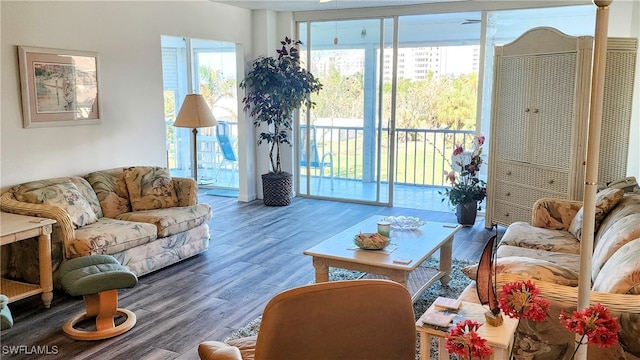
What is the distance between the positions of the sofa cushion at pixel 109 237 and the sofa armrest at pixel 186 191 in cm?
65

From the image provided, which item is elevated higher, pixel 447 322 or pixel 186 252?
pixel 447 322

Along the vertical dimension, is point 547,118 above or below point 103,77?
below

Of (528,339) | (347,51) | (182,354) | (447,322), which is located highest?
(347,51)

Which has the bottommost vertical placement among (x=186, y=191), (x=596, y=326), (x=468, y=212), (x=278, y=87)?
(x=468, y=212)

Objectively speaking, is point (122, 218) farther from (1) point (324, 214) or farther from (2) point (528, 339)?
(2) point (528, 339)

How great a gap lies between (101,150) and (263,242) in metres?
1.70

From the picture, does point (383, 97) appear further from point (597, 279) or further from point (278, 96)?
point (597, 279)

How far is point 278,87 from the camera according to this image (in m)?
6.22

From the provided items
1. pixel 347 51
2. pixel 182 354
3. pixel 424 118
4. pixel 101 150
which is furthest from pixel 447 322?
pixel 424 118

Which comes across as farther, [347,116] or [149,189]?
[347,116]

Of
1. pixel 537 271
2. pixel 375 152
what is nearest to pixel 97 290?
pixel 537 271

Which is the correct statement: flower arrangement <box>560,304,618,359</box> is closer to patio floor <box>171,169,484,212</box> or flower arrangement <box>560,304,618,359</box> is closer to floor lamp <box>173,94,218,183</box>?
floor lamp <box>173,94,218,183</box>

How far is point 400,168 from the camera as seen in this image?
8.05m

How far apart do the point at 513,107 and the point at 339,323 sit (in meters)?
4.08
